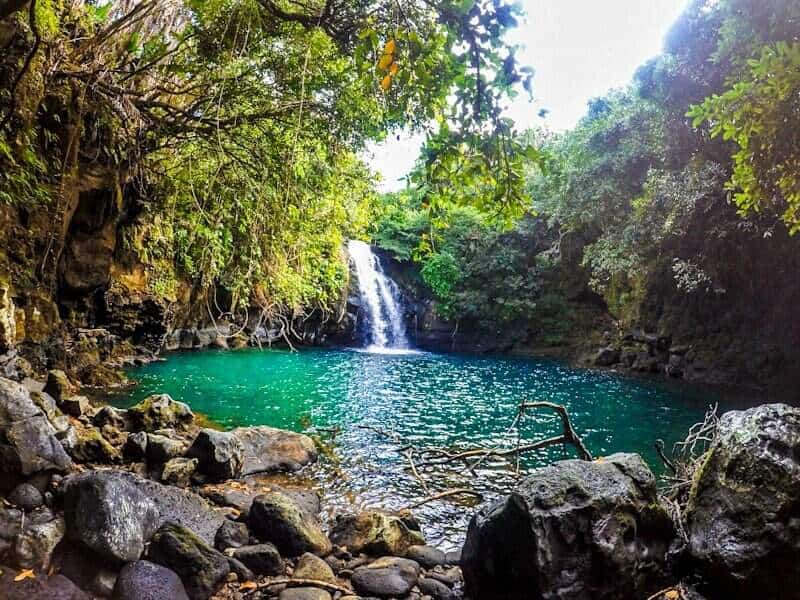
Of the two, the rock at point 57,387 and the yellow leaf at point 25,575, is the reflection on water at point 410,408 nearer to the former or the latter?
the rock at point 57,387

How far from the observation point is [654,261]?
1673 centimetres

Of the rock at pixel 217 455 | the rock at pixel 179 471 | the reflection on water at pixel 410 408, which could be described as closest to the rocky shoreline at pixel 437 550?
the rock at pixel 179 471

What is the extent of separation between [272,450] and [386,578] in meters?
3.75

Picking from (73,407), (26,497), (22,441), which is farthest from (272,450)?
(26,497)

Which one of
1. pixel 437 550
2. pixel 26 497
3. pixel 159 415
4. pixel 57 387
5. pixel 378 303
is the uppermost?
pixel 378 303

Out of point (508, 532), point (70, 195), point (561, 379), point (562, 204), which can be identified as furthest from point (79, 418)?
point (562, 204)

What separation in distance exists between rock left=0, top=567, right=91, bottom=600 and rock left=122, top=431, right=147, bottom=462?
339 centimetres

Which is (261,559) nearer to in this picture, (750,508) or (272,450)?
(272,450)

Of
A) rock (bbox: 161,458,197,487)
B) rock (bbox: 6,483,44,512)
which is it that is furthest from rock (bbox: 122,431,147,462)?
rock (bbox: 6,483,44,512)

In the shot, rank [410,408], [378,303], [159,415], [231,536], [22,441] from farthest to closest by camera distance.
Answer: [378,303] < [410,408] < [159,415] < [231,536] < [22,441]

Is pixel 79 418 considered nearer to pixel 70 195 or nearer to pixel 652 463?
pixel 70 195

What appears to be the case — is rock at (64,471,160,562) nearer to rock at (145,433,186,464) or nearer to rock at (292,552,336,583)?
rock at (292,552,336,583)

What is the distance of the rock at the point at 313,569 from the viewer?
3852mm

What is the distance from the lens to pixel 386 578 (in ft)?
12.9
